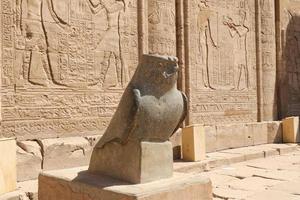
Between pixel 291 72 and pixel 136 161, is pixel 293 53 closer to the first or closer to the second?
pixel 291 72

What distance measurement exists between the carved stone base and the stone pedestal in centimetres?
8

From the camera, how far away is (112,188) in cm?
347

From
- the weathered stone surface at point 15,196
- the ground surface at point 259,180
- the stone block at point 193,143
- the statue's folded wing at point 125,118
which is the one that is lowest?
the ground surface at point 259,180

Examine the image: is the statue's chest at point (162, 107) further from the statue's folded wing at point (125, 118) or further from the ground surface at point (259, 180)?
the ground surface at point (259, 180)

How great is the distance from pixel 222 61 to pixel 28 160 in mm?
6047

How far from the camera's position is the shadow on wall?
11.9m

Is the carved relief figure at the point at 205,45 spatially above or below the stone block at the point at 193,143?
above

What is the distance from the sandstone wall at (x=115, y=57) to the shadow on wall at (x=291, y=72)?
500 millimetres

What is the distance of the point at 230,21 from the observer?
10570 millimetres

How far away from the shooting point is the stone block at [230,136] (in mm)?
9516

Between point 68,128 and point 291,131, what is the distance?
674 centimetres

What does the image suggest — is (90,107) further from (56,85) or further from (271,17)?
(271,17)

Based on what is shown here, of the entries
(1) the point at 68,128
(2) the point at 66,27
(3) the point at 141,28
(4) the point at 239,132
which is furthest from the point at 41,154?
(4) the point at 239,132

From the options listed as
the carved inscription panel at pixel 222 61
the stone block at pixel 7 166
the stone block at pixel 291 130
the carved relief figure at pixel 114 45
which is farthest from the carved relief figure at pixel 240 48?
the stone block at pixel 7 166
